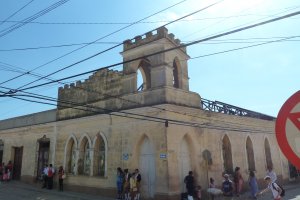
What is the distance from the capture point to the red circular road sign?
7.66 ft

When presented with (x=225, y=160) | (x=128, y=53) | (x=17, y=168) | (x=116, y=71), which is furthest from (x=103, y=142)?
(x=17, y=168)

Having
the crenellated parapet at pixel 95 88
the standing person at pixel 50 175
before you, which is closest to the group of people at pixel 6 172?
the standing person at pixel 50 175

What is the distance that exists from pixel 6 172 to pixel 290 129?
81.6 feet

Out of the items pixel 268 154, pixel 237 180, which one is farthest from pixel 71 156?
pixel 268 154

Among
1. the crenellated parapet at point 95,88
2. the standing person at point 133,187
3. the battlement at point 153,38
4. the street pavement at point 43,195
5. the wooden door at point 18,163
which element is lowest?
the street pavement at point 43,195

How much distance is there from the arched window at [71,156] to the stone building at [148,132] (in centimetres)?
7

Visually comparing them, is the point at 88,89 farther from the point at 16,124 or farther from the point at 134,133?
the point at 16,124

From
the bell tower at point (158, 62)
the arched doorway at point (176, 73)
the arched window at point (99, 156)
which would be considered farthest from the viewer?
the arched window at point (99, 156)

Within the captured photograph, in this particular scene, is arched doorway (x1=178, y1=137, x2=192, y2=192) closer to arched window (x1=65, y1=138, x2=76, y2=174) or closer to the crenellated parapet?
the crenellated parapet

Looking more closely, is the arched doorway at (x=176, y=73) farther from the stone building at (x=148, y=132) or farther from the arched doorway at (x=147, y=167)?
the arched doorway at (x=147, y=167)

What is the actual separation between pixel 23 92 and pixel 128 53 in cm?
801

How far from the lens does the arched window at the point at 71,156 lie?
62.4ft

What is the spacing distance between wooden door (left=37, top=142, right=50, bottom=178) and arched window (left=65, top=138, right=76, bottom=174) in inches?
115

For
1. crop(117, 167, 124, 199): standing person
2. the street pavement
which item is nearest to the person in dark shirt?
crop(117, 167, 124, 199): standing person
